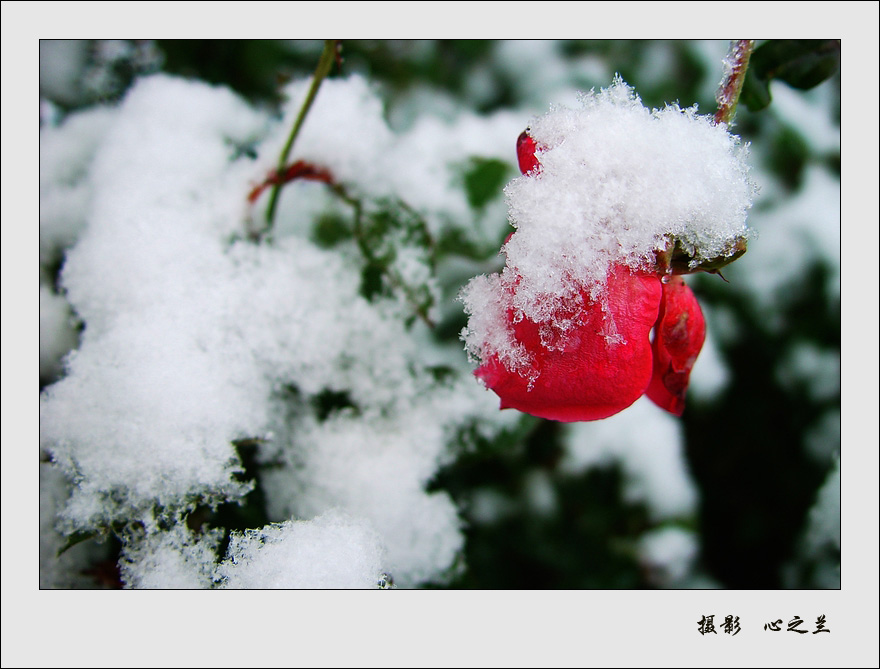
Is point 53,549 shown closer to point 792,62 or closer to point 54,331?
point 54,331

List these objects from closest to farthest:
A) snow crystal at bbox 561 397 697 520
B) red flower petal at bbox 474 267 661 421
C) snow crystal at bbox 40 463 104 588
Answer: red flower petal at bbox 474 267 661 421 → snow crystal at bbox 40 463 104 588 → snow crystal at bbox 561 397 697 520

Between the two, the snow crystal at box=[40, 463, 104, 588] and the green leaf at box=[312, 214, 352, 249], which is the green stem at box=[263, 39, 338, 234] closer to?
the green leaf at box=[312, 214, 352, 249]

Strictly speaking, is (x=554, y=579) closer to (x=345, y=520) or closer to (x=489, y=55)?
(x=345, y=520)

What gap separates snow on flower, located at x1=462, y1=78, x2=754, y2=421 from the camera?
35 cm

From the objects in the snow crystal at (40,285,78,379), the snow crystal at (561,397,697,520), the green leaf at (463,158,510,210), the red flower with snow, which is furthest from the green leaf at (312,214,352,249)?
the snow crystal at (561,397,697,520)

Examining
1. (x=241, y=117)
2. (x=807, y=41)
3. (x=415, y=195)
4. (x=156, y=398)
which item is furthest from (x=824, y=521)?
(x=241, y=117)

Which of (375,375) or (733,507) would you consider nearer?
(375,375)

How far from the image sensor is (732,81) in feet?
1.24

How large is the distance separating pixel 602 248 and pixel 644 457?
701 mm

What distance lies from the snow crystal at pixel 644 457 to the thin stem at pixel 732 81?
64 cm

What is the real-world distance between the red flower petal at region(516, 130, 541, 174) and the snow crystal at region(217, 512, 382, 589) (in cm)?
33

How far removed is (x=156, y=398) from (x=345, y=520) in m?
0.20


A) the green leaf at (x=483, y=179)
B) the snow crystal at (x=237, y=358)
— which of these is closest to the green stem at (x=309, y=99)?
the snow crystal at (x=237, y=358)

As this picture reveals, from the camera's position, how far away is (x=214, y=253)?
63 centimetres
